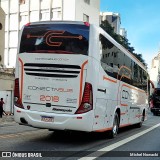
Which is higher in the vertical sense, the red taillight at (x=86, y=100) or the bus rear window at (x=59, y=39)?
the bus rear window at (x=59, y=39)

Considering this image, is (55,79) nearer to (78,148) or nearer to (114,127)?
(78,148)

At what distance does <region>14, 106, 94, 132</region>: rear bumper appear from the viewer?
11180 mm

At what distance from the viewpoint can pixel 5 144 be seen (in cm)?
1111

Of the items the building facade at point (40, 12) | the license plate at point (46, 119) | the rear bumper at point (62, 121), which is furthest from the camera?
the building facade at point (40, 12)

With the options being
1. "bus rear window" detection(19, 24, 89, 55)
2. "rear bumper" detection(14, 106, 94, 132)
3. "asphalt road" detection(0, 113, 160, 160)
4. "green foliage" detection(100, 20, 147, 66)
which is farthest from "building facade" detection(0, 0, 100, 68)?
"rear bumper" detection(14, 106, 94, 132)

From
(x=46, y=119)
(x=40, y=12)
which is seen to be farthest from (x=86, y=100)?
(x=40, y=12)

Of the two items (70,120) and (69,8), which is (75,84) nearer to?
(70,120)

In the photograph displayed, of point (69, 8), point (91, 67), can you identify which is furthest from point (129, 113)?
point (69, 8)

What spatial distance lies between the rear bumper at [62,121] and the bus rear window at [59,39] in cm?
180

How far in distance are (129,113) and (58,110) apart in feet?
21.2

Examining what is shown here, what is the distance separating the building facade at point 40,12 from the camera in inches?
2266

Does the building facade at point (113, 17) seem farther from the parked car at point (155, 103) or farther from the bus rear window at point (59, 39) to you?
the bus rear window at point (59, 39)

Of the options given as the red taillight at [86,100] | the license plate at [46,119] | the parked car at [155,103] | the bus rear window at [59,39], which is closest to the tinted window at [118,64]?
the bus rear window at [59,39]

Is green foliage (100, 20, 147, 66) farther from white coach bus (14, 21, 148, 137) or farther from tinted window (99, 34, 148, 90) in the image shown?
white coach bus (14, 21, 148, 137)
